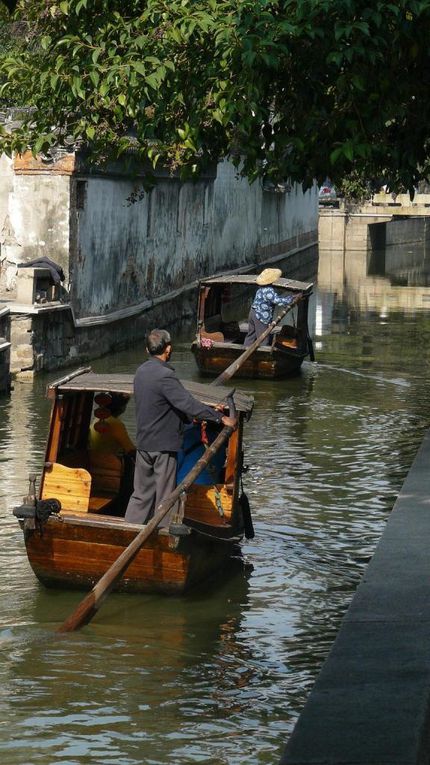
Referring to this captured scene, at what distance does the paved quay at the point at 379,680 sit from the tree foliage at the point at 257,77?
4.89 m

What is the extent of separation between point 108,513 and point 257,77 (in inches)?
172

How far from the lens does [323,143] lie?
1342 cm

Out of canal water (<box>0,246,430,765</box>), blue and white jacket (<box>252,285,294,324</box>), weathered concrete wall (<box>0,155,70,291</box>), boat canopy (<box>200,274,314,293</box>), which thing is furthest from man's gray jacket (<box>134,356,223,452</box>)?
weathered concrete wall (<box>0,155,70,291</box>)

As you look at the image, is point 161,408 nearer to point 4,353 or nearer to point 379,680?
point 379,680

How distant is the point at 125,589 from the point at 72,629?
2.72 feet

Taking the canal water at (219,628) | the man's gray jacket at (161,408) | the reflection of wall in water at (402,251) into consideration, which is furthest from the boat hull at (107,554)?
the reflection of wall in water at (402,251)

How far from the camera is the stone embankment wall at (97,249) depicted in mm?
22031

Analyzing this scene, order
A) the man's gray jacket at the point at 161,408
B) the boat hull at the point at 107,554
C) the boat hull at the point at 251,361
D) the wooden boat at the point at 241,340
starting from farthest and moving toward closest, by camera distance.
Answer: the wooden boat at the point at 241,340
the boat hull at the point at 251,361
the man's gray jacket at the point at 161,408
the boat hull at the point at 107,554

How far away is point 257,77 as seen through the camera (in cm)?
1289

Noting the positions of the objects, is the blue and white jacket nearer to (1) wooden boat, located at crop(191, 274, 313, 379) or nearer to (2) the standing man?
(1) wooden boat, located at crop(191, 274, 313, 379)

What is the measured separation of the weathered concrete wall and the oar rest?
12601mm

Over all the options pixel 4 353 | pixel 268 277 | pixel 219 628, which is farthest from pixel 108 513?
pixel 268 277

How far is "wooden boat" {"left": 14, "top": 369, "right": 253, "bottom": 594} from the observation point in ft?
31.0

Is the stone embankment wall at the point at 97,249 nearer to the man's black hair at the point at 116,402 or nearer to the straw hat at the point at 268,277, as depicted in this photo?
the straw hat at the point at 268,277
